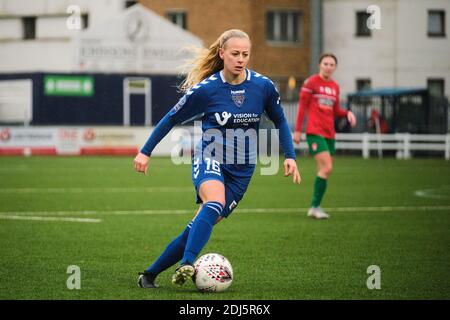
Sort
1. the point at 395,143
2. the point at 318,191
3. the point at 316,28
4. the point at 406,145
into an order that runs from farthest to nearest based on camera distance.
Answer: the point at 316,28
the point at 395,143
the point at 406,145
the point at 318,191

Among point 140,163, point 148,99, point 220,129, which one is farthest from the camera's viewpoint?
point 148,99

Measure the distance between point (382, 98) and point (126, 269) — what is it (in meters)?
34.0

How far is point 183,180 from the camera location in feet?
85.2

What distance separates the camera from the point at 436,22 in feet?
183

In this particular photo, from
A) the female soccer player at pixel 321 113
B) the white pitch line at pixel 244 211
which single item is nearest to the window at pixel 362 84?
the white pitch line at pixel 244 211

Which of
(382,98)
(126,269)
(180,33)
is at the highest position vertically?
(180,33)

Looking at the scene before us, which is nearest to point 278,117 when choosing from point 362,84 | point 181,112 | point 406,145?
point 181,112

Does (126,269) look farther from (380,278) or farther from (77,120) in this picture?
(77,120)

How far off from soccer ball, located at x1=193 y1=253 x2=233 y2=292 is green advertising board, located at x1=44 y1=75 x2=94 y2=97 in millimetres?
38142

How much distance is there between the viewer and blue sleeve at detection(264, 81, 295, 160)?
9.17 metres

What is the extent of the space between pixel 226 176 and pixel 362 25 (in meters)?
48.0

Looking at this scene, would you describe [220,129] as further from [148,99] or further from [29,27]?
[29,27]
